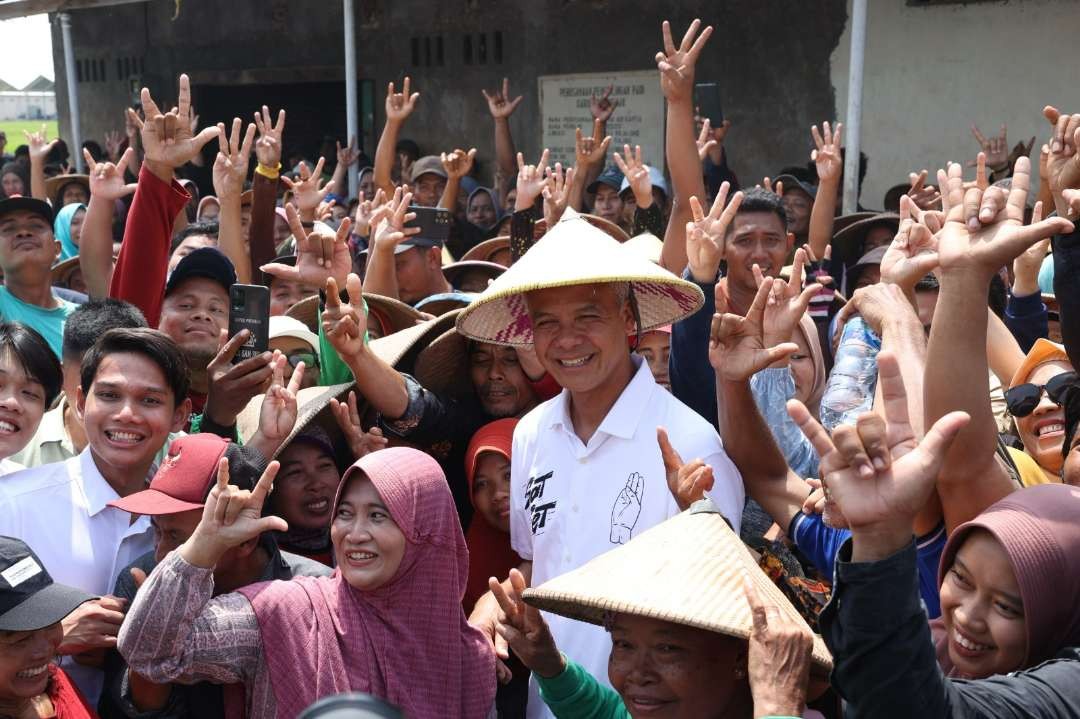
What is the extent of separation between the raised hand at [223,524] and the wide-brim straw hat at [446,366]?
1.40 metres

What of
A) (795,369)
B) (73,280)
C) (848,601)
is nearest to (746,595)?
(848,601)

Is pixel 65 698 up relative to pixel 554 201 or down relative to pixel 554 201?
down

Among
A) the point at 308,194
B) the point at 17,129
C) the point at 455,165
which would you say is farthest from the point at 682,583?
the point at 17,129

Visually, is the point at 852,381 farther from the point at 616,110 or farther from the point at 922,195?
the point at 616,110

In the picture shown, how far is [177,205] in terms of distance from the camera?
13.4ft

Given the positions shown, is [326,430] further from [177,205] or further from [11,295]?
[11,295]

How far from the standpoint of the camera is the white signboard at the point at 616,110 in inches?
355

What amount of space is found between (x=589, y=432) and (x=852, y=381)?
0.90 metres

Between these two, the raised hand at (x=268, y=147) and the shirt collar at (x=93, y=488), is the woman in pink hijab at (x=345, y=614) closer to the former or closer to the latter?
the shirt collar at (x=93, y=488)

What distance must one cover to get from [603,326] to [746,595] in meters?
0.98

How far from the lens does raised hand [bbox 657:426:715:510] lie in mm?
2336

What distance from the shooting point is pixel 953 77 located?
748 centimetres

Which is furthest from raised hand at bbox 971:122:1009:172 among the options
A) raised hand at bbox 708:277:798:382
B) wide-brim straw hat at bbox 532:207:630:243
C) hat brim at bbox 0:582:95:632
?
hat brim at bbox 0:582:95:632

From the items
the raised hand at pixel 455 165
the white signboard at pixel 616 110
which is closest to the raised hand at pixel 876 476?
the raised hand at pixel 455 165
